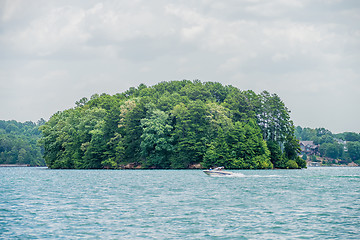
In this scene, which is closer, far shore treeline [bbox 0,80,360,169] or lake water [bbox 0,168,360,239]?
lake water [bbox 0,168,360,239]

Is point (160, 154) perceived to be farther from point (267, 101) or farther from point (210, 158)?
point (267, 101)

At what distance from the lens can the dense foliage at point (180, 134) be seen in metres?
109

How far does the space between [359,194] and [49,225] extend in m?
29.4

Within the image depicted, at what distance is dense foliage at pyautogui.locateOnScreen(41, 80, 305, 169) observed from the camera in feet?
357

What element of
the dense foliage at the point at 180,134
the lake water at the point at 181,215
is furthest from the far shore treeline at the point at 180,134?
the lake water at the point at 181,215

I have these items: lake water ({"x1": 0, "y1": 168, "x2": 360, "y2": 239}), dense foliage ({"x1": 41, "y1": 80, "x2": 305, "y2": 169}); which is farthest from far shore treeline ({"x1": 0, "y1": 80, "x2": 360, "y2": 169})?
lake water ({"x1": 0, "y1": 168, "x2": 360, "y2": 239})

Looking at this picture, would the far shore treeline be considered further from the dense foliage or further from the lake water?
the lake water

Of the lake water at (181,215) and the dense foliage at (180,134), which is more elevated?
the dense foliage at (180,134)

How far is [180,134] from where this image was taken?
110812 mm

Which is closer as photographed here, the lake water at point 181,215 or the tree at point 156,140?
the lake water at point 181,215

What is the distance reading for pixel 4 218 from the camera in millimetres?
29156

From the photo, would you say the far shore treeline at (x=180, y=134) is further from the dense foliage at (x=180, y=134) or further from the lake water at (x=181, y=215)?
the lake water at (x=181, y=215)

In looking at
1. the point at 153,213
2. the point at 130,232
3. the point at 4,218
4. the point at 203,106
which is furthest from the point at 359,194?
the point at 203,106

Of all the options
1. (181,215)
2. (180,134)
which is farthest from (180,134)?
(181,215)
